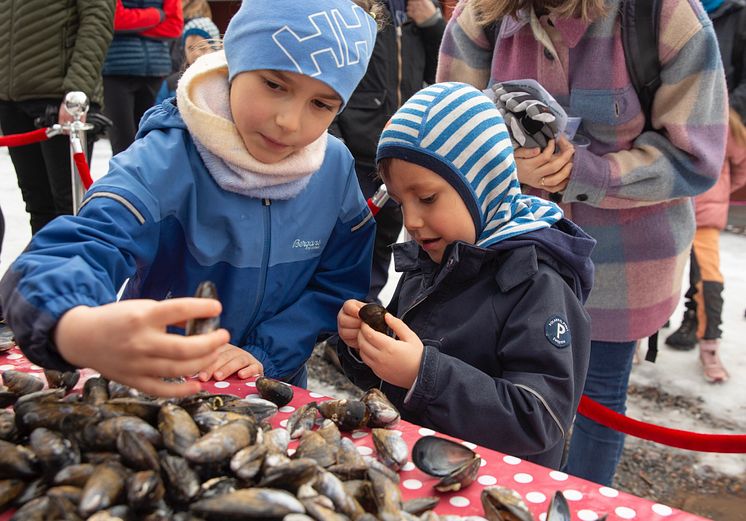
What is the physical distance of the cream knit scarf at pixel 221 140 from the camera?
4.81 ft

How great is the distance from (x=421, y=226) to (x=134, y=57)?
360 centimetres

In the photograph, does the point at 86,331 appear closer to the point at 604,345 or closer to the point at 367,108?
the point at 604,345

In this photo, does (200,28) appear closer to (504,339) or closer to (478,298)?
(478,298)

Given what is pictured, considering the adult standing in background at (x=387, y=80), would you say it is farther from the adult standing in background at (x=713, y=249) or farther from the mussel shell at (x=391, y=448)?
the mussel shell at (x=391, y=448)

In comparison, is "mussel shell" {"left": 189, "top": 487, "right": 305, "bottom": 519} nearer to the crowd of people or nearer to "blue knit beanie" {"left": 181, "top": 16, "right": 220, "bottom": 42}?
the crowd of people

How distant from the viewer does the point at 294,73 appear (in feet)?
4.39

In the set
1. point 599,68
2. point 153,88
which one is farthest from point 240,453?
point 153,88

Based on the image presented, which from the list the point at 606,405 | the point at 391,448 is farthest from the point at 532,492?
the point at 606,405

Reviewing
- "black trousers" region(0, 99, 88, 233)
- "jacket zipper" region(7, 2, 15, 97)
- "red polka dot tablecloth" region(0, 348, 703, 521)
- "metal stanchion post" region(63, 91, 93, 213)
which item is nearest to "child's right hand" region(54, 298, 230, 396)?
"red polka dot tablecloth" region(0, 348, 703, 521)

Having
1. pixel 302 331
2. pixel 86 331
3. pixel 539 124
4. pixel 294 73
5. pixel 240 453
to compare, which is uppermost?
pixel 294 73

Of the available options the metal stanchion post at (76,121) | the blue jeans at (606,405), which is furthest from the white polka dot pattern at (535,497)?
the metal stanchion post at (76,121)

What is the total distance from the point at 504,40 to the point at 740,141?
245 cm

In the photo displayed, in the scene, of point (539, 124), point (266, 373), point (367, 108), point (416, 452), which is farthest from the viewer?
point (367, 108)

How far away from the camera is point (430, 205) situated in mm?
1496
